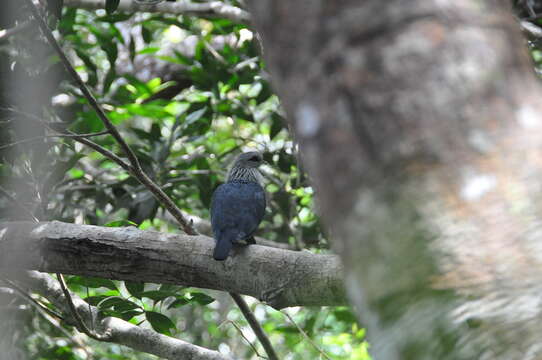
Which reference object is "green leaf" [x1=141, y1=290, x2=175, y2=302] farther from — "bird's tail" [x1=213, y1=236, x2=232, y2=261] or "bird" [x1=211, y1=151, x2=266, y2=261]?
"bird's tail" [x1=213, y1=236, x2=232, y2=261]

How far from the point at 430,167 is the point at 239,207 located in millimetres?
3252

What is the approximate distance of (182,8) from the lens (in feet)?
15.9

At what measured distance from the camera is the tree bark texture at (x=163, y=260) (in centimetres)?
256

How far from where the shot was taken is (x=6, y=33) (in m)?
3.92

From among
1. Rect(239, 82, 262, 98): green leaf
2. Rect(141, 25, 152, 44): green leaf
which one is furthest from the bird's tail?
Rect(141, 25, 152, 44): green leaf

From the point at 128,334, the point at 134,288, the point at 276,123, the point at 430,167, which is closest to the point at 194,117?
the point at 276,123

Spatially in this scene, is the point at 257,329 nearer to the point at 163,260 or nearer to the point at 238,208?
the point at 163,260

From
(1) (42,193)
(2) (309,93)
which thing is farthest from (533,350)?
(1) (42,193)

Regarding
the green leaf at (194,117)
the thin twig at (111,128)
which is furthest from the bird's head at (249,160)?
the thin twig at (111,128)

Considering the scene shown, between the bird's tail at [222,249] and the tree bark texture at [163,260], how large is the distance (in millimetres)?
27

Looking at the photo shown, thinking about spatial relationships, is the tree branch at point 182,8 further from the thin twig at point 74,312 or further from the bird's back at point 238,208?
the thin twig at point 74,312

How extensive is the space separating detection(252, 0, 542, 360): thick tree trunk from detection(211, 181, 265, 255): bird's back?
248cm

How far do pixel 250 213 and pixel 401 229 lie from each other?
3205mm

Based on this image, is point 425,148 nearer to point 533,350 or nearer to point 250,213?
point 533,350
